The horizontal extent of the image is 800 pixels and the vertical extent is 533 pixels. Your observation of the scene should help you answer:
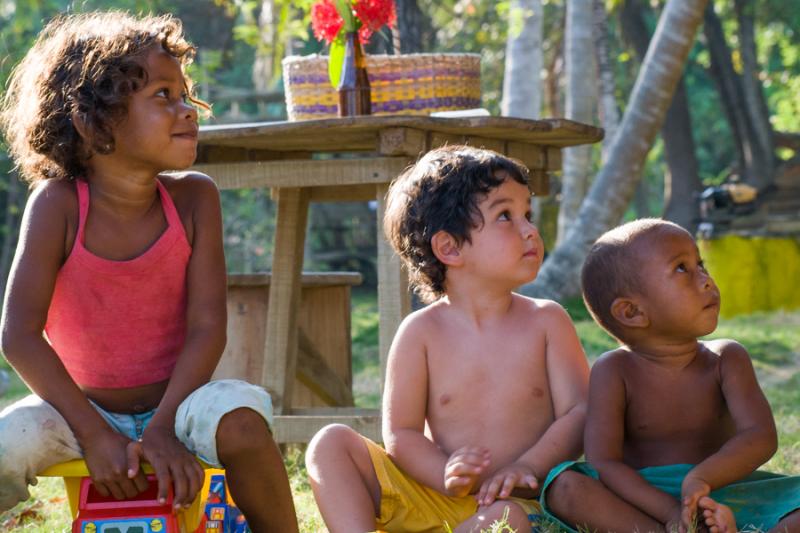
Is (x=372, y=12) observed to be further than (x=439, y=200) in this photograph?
Yes

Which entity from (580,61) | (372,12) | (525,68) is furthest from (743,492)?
(580,61)

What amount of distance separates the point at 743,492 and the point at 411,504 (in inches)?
32.5

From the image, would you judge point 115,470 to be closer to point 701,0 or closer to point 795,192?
point 701,0

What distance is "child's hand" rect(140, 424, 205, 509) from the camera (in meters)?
2.52

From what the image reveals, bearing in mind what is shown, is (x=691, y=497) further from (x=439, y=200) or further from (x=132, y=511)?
(x=132, y=511)

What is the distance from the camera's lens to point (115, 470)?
2.55m

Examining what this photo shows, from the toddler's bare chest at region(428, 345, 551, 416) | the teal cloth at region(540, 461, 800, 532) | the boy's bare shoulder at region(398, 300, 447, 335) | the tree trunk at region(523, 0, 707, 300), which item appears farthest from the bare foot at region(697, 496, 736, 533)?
the tree trunk at region(523, 0, 707, 300)

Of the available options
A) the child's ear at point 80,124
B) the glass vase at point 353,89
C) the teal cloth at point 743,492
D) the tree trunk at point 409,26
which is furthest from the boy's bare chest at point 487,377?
the tree trunk at point 409,26

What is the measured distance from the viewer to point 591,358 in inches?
300

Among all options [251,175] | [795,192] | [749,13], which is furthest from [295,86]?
[749,13]

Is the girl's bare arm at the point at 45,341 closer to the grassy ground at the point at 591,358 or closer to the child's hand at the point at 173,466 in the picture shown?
the child's hand at the point at 173,466

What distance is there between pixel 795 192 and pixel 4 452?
484 inches

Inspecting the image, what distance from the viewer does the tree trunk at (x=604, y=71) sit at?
11.9 m

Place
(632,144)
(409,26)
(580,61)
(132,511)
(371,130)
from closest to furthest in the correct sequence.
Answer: (132,511) < (371,130) < (409,26) < (632,144) < (580,61)
